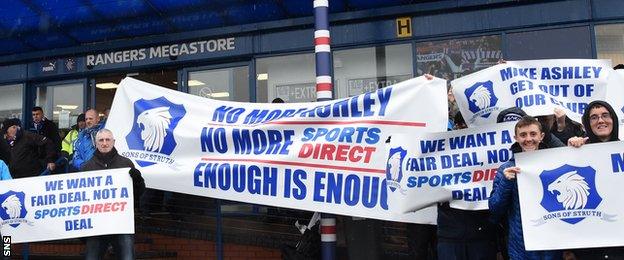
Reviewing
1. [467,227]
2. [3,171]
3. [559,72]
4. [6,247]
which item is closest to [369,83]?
[559,72]

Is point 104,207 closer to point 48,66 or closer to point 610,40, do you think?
point 48,66

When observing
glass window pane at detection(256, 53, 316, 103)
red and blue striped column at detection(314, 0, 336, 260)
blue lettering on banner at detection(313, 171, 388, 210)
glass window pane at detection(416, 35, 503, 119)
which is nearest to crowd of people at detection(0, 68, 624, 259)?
Answer: blue lettering on banner at detection(313, 171, 388, 210)

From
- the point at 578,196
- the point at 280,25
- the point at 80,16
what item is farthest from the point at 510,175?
the point at 80,16

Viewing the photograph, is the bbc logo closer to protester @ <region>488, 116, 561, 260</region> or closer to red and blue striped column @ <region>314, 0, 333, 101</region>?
red and blue striped column @ <region>314, 0, 333, 101</region>

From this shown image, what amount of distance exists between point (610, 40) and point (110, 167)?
644 centimetres

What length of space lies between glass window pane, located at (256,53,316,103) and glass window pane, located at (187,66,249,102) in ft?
0.95

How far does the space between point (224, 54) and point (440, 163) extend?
17.1 ft

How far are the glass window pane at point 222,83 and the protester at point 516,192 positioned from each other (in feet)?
18.7

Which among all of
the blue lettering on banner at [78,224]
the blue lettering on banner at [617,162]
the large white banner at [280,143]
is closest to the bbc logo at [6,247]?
the blue lettering on banner at [78,224]

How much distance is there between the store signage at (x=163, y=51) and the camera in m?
9.46

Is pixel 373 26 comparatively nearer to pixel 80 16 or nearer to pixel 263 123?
pixel 263 123

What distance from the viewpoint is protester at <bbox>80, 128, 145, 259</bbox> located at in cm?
583

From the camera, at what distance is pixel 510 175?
4.19 m

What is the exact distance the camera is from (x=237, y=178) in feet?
19.9
